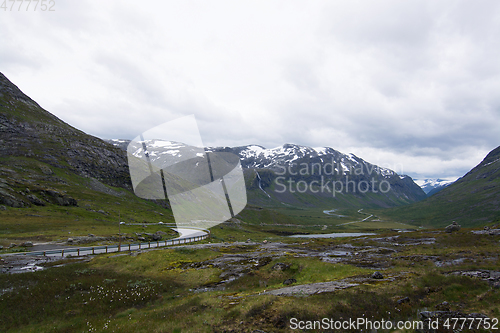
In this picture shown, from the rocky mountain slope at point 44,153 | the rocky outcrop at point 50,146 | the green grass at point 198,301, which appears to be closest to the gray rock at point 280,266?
the green grass at point 198,301

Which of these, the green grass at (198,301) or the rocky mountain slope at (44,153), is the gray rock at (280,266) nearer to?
the green grass at (198,301)

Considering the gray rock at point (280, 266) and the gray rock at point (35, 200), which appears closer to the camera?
the gray rock at point (280, 266)

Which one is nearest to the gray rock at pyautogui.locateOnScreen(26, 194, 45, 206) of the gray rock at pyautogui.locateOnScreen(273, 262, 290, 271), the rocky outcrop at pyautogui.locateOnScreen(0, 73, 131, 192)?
the rocky outcrop at pyautogui.locateOnScreen(0, 73, 131, 192)

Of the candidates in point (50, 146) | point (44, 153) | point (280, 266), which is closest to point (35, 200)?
point (44, 153)

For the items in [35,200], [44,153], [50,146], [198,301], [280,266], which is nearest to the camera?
[198,301]

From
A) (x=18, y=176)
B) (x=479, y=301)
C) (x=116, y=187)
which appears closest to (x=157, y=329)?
(x=479, y=301)

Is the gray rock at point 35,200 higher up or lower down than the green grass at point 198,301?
higher up

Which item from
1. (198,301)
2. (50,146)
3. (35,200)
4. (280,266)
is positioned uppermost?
(50,146)

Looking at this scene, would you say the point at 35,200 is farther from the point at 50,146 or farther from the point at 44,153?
the point at 50,146

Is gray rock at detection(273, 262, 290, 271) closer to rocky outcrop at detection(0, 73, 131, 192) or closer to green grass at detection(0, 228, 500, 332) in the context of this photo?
green grass at detection(0, 228, 500, 332)

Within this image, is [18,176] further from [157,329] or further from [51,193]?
[157,329]

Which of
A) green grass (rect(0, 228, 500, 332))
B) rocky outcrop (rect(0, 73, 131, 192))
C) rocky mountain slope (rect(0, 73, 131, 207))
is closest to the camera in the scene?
green grass (rect(0, 228, 500, 332))

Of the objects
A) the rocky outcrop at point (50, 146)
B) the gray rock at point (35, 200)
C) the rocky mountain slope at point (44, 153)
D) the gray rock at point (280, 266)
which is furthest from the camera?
the rocky outcrop at point (50, 146)

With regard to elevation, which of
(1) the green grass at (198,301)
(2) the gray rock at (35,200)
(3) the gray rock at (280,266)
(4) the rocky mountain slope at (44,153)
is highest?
(4) the rocky mountain slope at (44,153)
